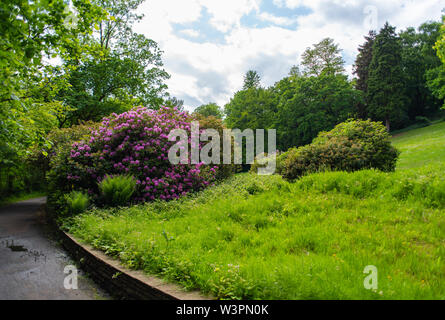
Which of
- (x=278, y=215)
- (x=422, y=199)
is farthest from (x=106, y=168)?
(x=422, y=199)

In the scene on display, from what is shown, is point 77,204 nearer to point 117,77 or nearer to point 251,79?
point 117,77

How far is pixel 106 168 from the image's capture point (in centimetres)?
898

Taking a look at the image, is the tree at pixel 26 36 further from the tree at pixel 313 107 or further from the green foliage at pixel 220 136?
the tree at pixel 313 107

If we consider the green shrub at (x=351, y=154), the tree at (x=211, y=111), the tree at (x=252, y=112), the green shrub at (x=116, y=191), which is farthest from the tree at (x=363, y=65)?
the green shrub at (x=116, y=191)

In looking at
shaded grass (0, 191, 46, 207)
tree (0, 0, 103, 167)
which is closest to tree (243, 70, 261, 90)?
shaded grass (0, 191, 46, 207)

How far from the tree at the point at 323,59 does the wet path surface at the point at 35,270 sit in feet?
120

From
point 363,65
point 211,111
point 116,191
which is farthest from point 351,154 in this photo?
point 211,111

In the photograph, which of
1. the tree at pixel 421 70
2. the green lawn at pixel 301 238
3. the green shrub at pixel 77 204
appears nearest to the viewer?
the green lawn at pixel 301 238

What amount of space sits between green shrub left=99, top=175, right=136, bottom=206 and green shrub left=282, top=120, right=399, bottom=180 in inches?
198

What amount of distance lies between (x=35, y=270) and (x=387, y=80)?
3976 cm

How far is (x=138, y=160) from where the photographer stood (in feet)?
29.6

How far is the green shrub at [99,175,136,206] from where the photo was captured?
309 inches

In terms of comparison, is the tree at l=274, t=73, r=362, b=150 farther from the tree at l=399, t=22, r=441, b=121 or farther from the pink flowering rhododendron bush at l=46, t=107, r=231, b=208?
the pink flowering rhododendron bush at l=46, t=107, r=231, b=208

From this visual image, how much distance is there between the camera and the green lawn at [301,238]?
278cm
